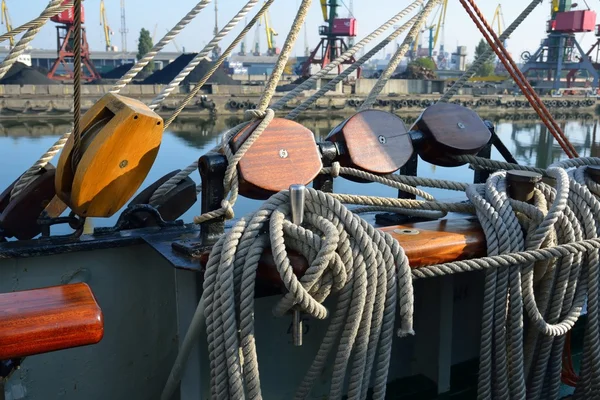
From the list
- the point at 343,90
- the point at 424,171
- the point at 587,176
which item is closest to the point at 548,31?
the point at 343,90

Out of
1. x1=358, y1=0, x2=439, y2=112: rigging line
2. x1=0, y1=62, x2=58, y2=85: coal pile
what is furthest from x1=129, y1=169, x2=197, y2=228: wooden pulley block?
x1=0, y1=62, x2=58, y2=85: coal pile

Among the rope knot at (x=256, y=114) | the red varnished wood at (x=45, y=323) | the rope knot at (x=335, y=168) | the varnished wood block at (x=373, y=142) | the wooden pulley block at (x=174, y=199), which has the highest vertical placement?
the rope knot at (x=256, y=114)

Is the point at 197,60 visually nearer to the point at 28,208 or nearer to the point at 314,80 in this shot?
the point at 314,80

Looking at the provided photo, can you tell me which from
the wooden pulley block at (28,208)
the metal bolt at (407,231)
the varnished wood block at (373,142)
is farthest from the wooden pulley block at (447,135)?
the wooden pulley block at (28,208)

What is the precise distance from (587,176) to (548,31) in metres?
32.8

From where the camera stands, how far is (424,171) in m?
7.64

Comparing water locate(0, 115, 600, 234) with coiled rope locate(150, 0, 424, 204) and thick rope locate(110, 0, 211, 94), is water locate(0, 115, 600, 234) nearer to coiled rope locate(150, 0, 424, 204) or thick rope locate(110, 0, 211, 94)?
coiled rope locate(150, 0, 424, 204)

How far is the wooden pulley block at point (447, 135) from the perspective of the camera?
78.4 inches

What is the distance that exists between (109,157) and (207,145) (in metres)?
11.3

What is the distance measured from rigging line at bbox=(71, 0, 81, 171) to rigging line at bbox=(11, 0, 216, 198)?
19cm

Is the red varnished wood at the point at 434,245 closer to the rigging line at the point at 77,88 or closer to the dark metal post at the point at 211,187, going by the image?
the dark metal post at the point at 211,187

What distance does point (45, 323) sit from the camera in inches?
31.1

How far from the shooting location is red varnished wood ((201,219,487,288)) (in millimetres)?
1229

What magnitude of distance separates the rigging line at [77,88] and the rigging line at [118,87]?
19 cm
